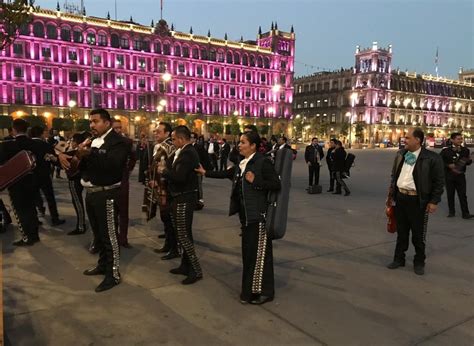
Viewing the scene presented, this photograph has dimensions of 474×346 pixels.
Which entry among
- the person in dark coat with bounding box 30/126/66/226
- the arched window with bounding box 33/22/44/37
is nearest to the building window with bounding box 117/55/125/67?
the arched window with bounding box 33/22/44/37

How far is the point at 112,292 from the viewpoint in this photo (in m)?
4.64

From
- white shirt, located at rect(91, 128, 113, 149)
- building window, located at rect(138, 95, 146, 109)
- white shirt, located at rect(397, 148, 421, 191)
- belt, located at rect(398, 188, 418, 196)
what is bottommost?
belt, located at rect(398, 188, 418, 196)

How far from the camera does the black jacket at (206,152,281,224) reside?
4133mm

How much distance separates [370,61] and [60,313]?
104485 mm

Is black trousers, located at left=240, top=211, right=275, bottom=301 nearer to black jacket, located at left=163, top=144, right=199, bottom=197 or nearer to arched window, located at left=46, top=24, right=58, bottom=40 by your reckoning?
black jacket, located at left=163, top=144, right=199, bottom=197

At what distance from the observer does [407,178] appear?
5477 millimetres

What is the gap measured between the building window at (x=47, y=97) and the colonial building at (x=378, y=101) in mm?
53912

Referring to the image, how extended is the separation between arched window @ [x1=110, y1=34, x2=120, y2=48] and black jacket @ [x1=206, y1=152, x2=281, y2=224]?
2800 inches

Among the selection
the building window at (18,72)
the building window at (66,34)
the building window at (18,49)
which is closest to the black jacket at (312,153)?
the building window at (18,72)

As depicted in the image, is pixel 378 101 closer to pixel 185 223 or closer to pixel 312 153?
pixel 312 153

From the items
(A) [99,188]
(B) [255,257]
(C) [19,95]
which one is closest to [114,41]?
(C) [19,95]

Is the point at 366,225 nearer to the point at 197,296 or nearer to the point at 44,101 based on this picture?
the point at 197,296

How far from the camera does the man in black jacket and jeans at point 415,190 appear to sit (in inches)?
210

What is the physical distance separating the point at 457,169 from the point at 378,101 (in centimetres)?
9534
